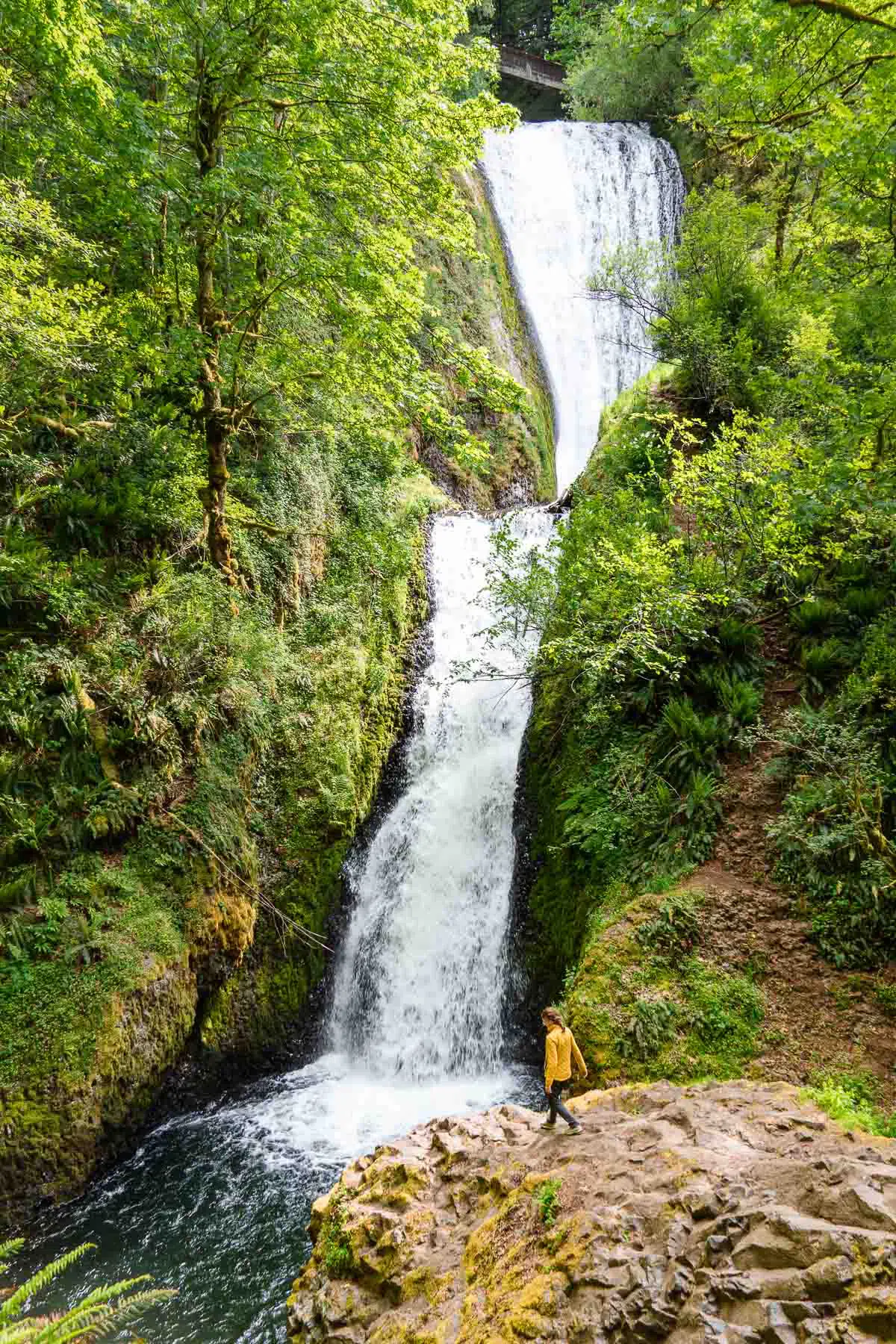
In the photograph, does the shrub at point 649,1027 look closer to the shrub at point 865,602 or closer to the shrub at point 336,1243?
the shrub at point 336,1243

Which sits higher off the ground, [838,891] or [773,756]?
[773,756]

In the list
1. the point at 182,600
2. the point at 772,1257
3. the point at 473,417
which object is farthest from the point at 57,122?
the point at 473,417

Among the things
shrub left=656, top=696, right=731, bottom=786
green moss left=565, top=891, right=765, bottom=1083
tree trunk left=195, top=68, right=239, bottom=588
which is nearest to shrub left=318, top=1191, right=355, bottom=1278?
green moss left=565, top=891, right=765, bottom=1083

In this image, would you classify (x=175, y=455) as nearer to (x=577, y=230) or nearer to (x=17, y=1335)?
(x=17, y=1335)

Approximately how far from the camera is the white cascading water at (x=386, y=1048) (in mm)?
Result: 5797

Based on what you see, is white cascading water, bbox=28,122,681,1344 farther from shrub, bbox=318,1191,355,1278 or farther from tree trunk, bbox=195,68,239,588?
tree trunk, bbox=195,68,239,588

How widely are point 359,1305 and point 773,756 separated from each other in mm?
6033

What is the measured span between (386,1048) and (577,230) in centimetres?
2344

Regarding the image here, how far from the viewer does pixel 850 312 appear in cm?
735

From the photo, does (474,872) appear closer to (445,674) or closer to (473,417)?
(445,674)

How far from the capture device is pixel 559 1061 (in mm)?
4586

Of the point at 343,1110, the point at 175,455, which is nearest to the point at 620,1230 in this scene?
the point at 343,1110

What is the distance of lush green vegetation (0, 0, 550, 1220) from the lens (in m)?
6.36

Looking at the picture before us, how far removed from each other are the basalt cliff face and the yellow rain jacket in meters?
0.40
